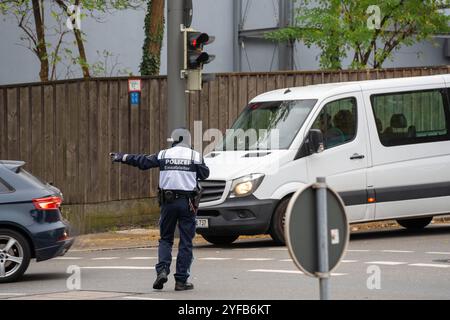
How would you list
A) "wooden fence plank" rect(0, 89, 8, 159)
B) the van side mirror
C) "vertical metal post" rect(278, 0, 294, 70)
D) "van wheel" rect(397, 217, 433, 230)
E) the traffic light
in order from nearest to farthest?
the van side mirror < the traffic light < "van wheel" rect(397, 217, 433, 230) < "wooden fence plank" rect(0, 89, 8, 159) < "vertical metal post" rect(278, 0, 294, 70)

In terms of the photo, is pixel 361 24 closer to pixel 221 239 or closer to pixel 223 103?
pixel 223 103

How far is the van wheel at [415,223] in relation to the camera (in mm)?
20953

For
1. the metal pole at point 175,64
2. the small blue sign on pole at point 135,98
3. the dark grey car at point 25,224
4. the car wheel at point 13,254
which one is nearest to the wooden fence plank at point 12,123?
the small blue sign on pole at point 135,98

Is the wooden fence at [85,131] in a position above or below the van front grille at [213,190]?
above

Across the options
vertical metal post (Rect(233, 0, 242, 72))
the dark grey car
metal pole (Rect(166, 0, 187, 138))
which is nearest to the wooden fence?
metal pole (Rect(166, 0, 187, 138))

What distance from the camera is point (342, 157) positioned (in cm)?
1888

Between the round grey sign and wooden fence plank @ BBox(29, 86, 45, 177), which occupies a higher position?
wooden fence plank @ BBox(29, 86, 45, 177)

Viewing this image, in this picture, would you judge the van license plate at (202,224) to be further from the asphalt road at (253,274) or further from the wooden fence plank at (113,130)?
the wooden fence plank at (113,130)

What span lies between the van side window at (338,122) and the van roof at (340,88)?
19 cm

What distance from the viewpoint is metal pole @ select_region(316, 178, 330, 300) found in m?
8.09

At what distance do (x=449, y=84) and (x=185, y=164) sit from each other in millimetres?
8169

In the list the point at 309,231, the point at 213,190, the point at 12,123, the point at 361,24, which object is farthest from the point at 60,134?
→ the point at 309,231

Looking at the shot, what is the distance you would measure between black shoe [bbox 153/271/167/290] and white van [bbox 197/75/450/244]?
500 cm

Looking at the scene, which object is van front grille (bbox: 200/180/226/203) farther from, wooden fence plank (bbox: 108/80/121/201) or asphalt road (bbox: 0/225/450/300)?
wooden fence plank (bbox: 108/80/121/201)
